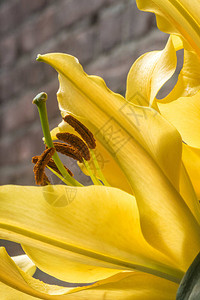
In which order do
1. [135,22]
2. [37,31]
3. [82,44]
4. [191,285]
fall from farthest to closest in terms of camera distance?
1. [37,31]
2. [82,44]
3. [135,22]
4. [191,285]

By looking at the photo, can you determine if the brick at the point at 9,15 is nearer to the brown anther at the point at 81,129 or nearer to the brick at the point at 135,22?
the brick at the point at 135,22

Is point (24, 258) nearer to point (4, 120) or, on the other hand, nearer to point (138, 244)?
point (138, 244)

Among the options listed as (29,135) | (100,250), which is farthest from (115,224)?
(29,135)

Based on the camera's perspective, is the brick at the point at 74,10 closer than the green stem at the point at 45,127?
No

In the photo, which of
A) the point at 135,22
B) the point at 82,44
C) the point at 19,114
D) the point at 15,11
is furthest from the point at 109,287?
the point at 15,11

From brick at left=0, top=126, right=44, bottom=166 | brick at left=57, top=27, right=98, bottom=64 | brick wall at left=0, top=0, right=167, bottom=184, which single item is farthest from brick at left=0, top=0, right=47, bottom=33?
brick at left=0, top=126, right=44, bottom=166

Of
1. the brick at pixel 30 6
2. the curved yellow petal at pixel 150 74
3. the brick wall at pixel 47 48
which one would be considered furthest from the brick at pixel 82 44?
the curved yellow petal at pixel 150 74

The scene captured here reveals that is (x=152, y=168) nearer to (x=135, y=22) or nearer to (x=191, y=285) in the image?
(x=191, y=285)
